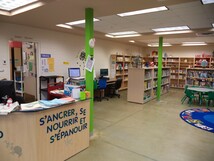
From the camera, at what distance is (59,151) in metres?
2.73

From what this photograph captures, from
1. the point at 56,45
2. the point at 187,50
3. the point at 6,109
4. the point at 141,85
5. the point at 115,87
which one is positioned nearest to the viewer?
the point at 6,109

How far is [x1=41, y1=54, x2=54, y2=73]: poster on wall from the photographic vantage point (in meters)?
6.04

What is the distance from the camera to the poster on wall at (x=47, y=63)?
6.04 m

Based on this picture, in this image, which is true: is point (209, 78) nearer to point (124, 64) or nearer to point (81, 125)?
point (124, 64)

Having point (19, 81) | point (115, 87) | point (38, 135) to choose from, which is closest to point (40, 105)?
point (38, 135)

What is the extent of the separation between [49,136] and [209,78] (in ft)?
27.5

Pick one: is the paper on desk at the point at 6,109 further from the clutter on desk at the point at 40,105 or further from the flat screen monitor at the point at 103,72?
the flat screen monitor at the point at 103,72

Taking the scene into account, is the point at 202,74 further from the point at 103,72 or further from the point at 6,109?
the point at 6,109

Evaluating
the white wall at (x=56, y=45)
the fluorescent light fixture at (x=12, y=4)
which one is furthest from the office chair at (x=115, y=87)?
A: the fluorescent light fixture at (x=12, y=4)

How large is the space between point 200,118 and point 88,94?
3.89 m

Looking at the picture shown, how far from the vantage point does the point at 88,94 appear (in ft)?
10.8

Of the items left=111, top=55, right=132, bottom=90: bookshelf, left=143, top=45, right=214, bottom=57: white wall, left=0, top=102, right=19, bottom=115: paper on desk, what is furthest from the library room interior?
left=143, top=45, right=214, bottom=57: white wall

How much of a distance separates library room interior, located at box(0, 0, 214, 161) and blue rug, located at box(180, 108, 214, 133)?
29mm

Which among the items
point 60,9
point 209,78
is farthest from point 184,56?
point 60,9
